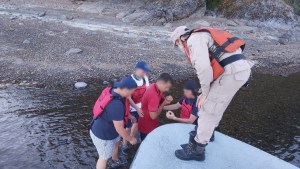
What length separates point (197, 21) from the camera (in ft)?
60.0

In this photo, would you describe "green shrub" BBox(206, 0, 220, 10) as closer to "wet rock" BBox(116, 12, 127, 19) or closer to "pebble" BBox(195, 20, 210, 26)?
"pebble" BBox(195, 20, 210, 26)

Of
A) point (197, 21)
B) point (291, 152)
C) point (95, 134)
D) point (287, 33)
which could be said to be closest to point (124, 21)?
point (197, 21)

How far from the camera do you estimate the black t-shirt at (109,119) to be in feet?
14.3

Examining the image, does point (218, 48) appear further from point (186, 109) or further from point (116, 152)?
point (116, 152)

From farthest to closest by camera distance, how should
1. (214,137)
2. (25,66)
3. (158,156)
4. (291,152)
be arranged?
(25,66), (291,152), (214,137), (158,156)

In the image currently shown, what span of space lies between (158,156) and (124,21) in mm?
13401

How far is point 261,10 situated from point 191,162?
54.2 feet

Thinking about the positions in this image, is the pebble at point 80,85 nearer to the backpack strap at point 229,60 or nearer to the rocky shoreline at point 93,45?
the rocky shoreline at point 93,45

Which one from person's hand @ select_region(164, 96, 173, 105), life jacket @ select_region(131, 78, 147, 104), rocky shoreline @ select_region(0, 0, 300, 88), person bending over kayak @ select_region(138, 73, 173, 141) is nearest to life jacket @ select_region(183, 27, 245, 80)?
person bending over kayak @ select_region(138, 73, 173, 141)

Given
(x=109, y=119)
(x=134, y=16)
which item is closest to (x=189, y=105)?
(x=109, y=119)

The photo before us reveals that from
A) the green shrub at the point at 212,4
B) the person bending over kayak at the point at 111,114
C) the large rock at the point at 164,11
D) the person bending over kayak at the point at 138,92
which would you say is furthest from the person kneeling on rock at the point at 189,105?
the green shrub at the point at 212,4

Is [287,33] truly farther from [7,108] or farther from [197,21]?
[7,108]

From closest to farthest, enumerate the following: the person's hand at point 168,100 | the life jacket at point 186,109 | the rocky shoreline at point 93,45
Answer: the person's hand at point 168,100
the life jacket at point 186,109
the rocky shoreline at point 93,45

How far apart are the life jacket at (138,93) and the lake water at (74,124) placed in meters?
1.34
